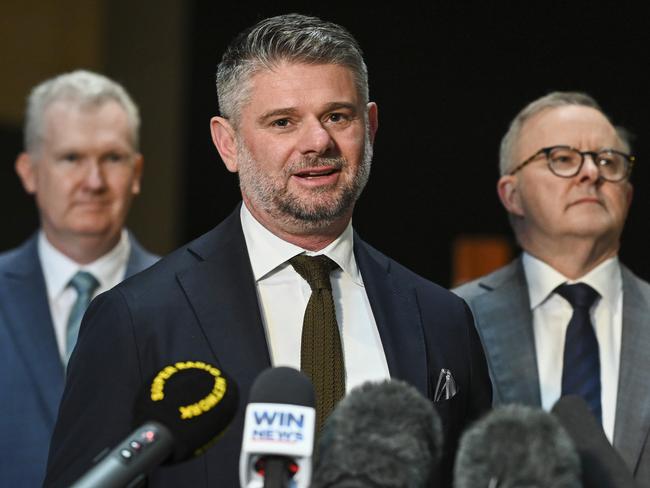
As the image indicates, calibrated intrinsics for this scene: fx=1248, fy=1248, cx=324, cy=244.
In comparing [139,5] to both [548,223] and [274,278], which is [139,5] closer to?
[548,223]

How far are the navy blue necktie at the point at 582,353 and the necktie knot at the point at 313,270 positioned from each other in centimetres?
99

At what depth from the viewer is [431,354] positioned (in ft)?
7.16

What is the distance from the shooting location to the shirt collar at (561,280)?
10.4ft

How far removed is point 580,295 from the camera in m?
3.13

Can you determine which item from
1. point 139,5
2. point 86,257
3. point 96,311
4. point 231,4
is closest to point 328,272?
point 96,311

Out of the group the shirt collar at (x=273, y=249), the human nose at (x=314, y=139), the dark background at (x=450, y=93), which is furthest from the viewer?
the dark background at (x=450, y=93)

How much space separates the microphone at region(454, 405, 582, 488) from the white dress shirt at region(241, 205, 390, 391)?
28.6 inches

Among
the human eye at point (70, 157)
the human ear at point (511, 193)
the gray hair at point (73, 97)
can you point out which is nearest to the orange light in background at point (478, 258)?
the human ear at point (511, 193)

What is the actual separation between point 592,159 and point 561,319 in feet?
1.35

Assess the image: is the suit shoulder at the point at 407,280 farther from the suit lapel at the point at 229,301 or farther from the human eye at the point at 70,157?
the human eye at the point at 70,157

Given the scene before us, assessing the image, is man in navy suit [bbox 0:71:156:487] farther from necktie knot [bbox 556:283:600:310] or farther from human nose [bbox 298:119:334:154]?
human nose [bbox 298:119:334:154]

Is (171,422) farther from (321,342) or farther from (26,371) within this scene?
(26,371)

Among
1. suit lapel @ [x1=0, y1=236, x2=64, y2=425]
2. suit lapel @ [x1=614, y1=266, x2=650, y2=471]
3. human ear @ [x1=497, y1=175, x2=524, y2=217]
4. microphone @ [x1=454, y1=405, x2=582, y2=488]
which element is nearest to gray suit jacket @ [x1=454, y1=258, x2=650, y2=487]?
suit lapel @ [x1=614, y1=266, x2=650, y2=471]

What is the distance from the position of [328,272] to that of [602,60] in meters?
3.14
